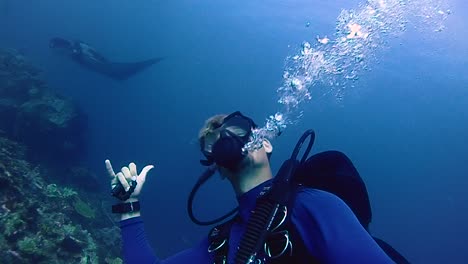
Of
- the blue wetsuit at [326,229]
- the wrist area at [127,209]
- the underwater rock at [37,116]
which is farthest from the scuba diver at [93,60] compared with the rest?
the blue wetsuit at [326,229]

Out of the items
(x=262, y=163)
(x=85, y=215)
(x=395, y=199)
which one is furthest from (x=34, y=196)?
(x=395, y=199)

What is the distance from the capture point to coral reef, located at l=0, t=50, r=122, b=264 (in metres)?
6.96

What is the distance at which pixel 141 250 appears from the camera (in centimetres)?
271

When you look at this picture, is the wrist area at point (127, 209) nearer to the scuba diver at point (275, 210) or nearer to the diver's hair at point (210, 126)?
the scuba diver at point (275, 210)

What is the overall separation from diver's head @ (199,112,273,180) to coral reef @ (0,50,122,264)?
6.01 metres

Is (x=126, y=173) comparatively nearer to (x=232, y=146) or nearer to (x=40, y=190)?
(x=232, y=146)

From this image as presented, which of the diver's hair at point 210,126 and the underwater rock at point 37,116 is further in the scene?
the underwater rock at point 37,116

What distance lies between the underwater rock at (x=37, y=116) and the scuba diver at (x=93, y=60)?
2.19 meters

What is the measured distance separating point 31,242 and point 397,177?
126515mm

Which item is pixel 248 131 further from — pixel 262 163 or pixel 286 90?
pixel 286 90

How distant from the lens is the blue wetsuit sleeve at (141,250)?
8.79 ft

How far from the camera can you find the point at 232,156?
6.95 ft

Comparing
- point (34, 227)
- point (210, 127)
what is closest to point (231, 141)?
point (210, 127)

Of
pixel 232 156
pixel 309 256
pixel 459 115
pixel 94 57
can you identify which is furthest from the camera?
pixel 459 115
